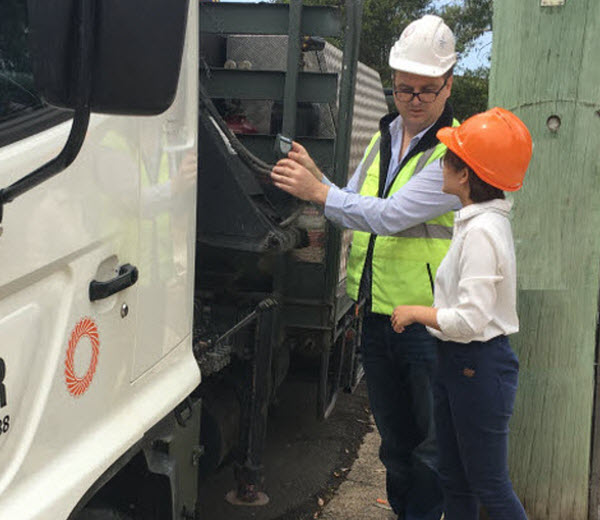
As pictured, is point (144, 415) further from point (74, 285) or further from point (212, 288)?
point (212, 288)

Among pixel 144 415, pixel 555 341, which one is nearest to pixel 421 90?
pixel 555 341

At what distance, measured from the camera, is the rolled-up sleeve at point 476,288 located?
7.67ft

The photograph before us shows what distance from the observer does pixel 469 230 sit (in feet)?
7.87

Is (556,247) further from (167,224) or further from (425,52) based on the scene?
(167,224)

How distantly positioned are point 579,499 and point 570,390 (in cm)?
47

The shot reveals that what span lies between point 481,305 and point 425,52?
1.01 metres

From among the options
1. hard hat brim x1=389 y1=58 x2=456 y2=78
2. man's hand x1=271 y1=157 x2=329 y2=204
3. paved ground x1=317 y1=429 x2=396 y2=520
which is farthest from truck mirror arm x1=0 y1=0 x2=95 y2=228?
paved ground x1=317 y1=429 x2=396 y2=520

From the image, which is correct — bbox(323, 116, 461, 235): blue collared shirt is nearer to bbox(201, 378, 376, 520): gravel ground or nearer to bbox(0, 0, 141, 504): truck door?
bbox(0, 0, 141, 504): truck door

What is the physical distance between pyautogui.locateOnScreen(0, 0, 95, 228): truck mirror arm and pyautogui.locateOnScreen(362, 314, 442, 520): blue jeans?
191 cm

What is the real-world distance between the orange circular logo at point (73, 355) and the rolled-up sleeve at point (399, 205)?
1.29 metres

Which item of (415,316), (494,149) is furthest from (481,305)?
(494,149)

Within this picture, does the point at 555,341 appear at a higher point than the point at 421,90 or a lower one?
lower

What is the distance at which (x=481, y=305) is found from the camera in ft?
7.65

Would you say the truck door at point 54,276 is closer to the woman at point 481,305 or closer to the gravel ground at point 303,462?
the woman at point 481,305
